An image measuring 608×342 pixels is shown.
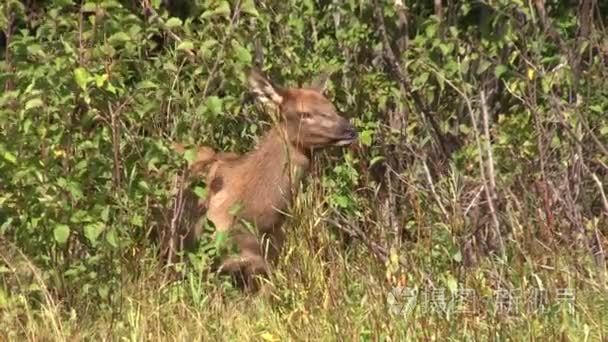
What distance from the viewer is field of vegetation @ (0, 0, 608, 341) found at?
249 inches

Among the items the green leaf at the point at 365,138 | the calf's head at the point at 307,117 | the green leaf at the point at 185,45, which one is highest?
the green leaf at the point at 185,45

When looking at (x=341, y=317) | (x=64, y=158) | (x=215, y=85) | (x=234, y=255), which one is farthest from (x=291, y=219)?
(x=341, y=317)

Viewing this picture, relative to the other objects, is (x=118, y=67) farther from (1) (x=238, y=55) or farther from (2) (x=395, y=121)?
(2) (x=395, y=121)

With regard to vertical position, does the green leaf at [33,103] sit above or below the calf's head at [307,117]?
above

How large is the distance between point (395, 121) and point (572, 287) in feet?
10.7

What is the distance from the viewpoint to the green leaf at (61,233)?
700 centimetres

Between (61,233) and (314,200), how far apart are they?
2.09 meters

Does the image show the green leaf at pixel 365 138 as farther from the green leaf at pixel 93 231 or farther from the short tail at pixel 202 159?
the green leaf at pixel 93 231

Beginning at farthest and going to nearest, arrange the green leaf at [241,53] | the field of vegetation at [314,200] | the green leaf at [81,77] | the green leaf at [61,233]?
the green leaf at [241,53]
the green leaf at [61,233]
the green leaf at [81,77]
the field of vegetation at [314,200]

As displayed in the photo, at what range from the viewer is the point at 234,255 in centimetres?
814

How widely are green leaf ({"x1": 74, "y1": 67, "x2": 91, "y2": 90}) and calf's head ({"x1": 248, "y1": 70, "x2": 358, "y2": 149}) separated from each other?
2.11 meters

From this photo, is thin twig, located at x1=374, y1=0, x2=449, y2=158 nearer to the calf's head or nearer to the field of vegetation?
the field of vegetation

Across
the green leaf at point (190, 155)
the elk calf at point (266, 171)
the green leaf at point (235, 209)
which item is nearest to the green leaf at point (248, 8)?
the green leaf at point (190, 155)

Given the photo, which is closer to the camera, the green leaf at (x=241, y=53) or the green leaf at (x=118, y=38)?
the green leaf at (x=118, y=38)
